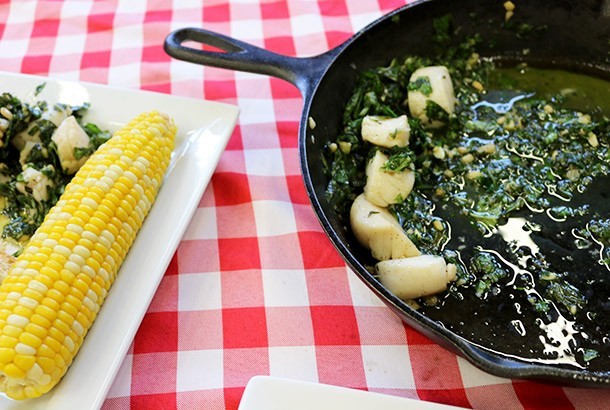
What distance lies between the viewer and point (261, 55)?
1479 mm

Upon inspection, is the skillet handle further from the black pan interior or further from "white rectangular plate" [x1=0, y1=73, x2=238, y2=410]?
"white rectangular plate" [x1=0, y1=73, x2=238, y2=410]

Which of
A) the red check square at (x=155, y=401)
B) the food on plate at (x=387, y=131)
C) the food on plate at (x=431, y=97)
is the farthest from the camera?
the food on plate at (x=431, y=97)

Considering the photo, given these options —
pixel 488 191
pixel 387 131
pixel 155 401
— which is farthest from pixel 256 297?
pixel 488 191

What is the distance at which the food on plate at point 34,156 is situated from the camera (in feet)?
4.65

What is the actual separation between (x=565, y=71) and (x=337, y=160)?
761 millimetres

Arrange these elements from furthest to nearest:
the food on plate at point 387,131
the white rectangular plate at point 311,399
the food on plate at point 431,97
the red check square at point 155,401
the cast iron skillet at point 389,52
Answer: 1. the food on plate at point 431,97
2. the food on plate at point 387,131
3. the cast iron skillet at point 389,52
4. the red check square at point 155,401
5. the white rectangular plate at point 311,399

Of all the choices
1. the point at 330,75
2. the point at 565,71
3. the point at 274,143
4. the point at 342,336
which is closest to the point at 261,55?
the point at 330,75

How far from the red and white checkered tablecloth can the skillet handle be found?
28 cm

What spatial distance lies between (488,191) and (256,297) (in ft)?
1.96

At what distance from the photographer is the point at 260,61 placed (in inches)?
58.0

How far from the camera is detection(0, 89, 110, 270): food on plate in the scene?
55.8 inches

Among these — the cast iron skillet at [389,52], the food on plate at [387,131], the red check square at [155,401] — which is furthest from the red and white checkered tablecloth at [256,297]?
the food on plate at [387,131]

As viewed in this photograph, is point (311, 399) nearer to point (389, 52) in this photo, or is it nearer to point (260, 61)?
point (260, 61)

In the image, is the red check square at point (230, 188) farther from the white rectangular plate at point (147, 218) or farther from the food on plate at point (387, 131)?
the food on plate at point (387, 131)
